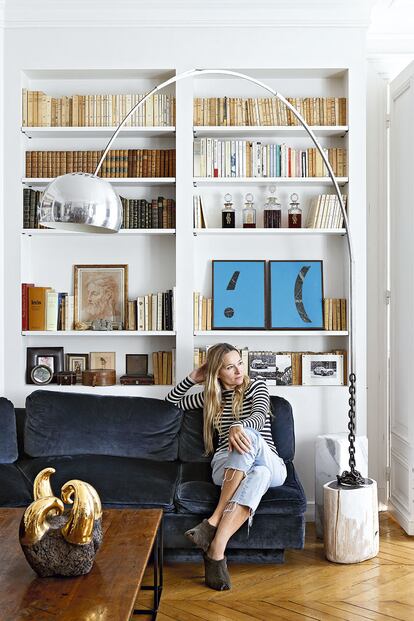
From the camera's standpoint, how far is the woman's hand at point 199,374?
4.55 metres

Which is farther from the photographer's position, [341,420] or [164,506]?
[341,420]

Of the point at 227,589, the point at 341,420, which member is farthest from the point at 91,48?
the point at 227,589

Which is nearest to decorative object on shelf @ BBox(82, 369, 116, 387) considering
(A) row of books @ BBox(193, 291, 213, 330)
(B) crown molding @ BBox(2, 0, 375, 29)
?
(A) row of books @ BBox(193, 291, 213, 330)

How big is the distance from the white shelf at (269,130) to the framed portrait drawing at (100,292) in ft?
3.27

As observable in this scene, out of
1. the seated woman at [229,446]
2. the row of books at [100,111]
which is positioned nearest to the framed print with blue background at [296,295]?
the seated woman at [229,446]

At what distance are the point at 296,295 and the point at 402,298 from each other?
2.09 ft

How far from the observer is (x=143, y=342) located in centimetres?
520

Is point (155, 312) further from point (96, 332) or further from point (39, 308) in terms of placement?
point (39, 308)

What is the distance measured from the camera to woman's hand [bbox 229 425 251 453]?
3.96 meters

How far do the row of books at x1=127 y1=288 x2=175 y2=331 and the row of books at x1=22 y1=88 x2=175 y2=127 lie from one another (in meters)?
1.06

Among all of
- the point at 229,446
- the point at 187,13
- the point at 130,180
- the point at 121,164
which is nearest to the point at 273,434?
the point at 229,446

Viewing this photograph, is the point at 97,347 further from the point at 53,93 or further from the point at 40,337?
the point at 53,93

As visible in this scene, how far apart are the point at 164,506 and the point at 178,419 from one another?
2.27 ft

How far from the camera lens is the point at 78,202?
9.41ft
